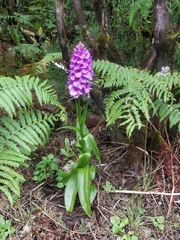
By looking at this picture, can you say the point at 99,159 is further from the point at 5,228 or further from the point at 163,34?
the point at 163,34

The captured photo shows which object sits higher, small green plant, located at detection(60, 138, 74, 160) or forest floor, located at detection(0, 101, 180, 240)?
small green plant, located at detection(60, 138, 74, 160)

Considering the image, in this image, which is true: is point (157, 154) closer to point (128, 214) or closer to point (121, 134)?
point (121, 134)

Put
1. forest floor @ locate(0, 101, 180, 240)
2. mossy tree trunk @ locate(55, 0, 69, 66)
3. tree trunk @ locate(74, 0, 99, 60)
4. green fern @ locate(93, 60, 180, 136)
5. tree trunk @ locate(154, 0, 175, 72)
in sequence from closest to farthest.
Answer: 1. green fern @ locate(93, 60, 180, 136)
2. forest floor @ locate(0, 101, 180, 240)
3. tree trunk @ locate(154, 0, 175, 72)
4. mossy tree trunk @ locate(55, 0, 69, 66)
5. tree trunk @ locate(74, 0, 99, 60)

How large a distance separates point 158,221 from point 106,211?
321mm

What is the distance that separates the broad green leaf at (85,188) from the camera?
4.95 ft

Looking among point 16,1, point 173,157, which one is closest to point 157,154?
point 173,157

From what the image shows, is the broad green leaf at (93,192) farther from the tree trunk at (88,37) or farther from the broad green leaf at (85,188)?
the tree trunk at (88,37)

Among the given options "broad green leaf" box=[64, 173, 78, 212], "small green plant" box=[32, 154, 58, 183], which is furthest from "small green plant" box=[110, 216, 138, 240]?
"small green plant" box=[32, 154, 58, 183]

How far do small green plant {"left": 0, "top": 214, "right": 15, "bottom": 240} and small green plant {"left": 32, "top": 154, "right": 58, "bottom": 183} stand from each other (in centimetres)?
32

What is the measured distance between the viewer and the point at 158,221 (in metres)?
1.63

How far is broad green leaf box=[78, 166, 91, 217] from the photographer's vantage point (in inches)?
59.4

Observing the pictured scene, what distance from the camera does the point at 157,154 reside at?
1915 mm

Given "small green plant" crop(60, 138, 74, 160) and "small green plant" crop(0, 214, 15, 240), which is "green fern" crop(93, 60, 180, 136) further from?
"small green plant" crop(0, 214, 15, 240)

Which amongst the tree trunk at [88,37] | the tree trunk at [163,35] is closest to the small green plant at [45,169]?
the tree trunk at [88,37]
